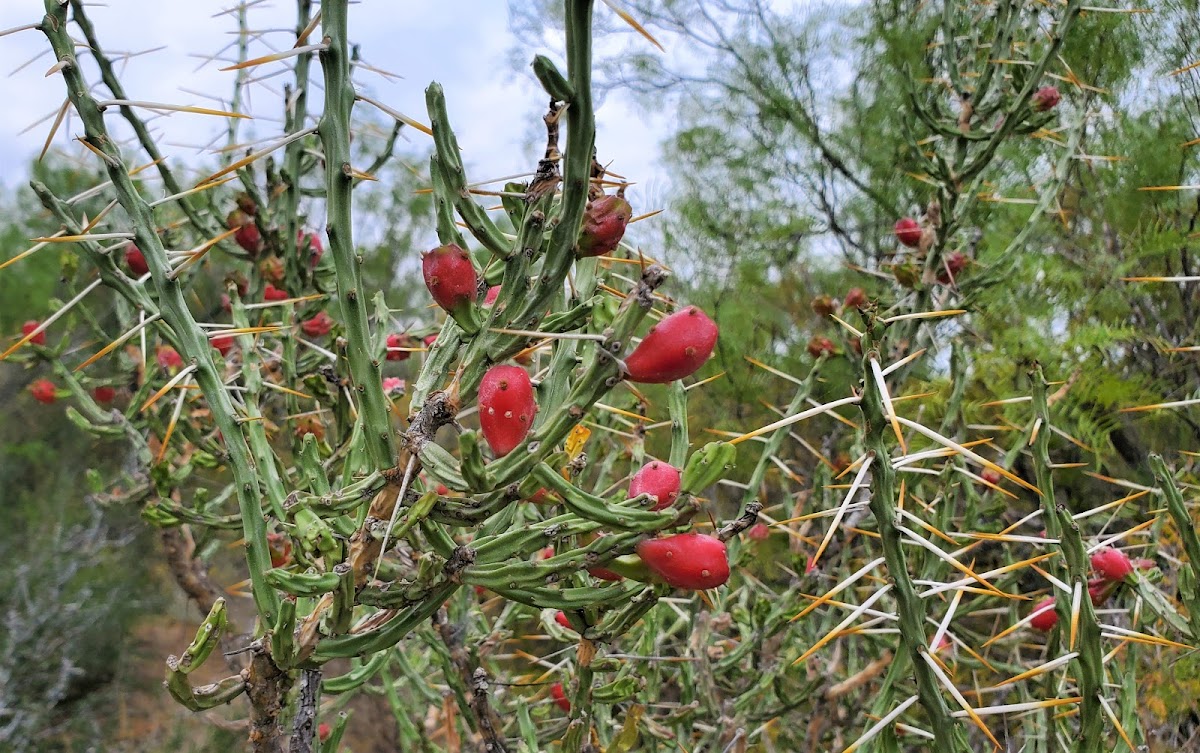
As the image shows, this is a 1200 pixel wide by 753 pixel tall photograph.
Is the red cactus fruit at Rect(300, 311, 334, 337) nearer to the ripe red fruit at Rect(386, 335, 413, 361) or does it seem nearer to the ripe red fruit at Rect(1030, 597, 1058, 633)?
the ripe red fruit at Rect(386, 335, 413, 361)

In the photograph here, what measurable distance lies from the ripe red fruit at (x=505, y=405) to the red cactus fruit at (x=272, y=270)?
132cm

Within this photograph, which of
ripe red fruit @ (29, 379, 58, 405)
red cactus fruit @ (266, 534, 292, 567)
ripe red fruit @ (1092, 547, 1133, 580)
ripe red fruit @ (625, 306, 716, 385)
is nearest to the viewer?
ripe red fruit @ (625, 306, 716, 385)

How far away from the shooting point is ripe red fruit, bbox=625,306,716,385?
793 mm

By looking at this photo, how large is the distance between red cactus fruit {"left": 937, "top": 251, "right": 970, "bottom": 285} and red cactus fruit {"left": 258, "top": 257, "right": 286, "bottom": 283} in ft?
5.26

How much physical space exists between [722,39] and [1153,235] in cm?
229

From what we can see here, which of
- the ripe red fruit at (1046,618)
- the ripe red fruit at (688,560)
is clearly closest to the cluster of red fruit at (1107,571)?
the ripe red fruit at (1046,618)

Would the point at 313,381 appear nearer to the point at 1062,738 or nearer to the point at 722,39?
the point at 1062,738

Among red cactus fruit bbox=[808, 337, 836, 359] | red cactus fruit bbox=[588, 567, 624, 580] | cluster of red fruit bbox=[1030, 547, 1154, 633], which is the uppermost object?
red cactus fruit bbox=[808, 337, 836, 359]

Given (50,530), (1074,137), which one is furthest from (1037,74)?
(50,530)

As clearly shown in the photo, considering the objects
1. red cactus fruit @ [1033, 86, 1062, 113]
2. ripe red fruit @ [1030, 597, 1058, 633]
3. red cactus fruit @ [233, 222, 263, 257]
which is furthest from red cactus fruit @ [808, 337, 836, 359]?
red cactus fruit @ [233, 222, 263, 257]

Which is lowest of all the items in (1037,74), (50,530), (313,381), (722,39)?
(50,530)

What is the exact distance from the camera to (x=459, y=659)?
1397mm

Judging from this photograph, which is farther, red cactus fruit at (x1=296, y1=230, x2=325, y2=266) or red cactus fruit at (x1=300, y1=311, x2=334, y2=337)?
red cactus fruit at (x1=300, y1=311, x2=334, y2=337)

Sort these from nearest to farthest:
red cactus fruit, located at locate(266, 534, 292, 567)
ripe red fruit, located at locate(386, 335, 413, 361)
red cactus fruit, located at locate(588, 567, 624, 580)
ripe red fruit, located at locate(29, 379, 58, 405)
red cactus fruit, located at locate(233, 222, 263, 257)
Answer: red cactus fruit, located at locate(588, 567, 624, 580) < red cactus fruit, located at locate(266, 534, 292, 567) < ripe red fruit, located at locate(386, 335, 413, 361) < red cactus fruit, located at locate(233, 222, 263, 257) < ripe red fruit, located at locate(29, 379, 58, 405)
